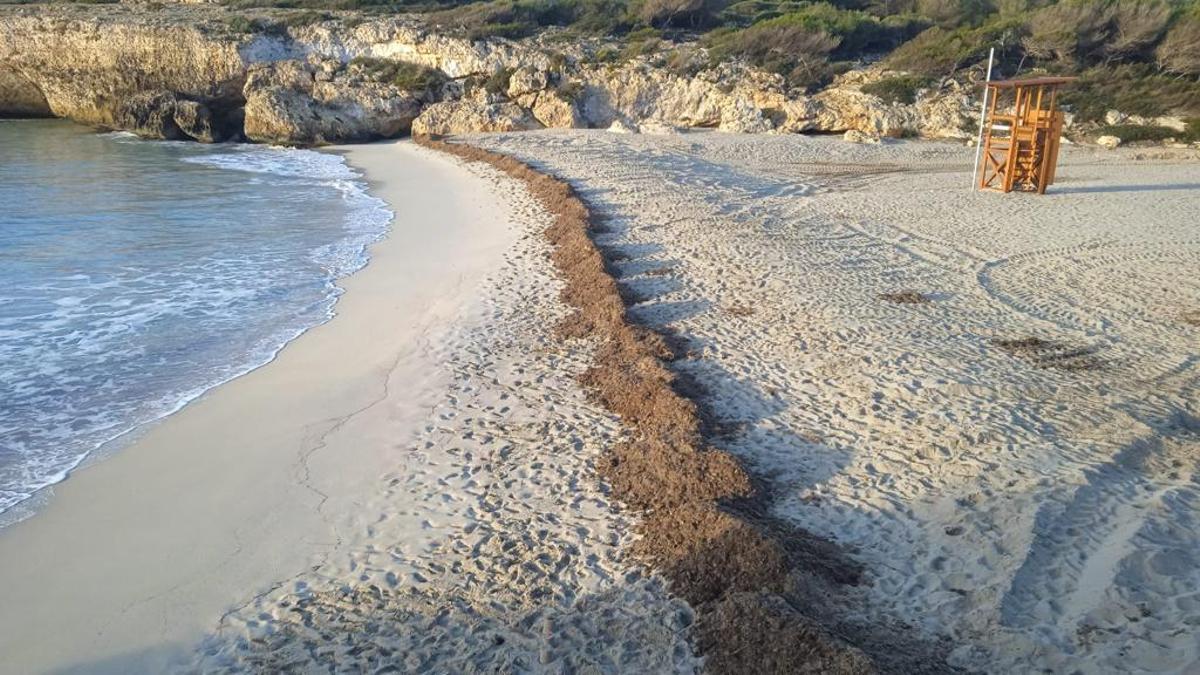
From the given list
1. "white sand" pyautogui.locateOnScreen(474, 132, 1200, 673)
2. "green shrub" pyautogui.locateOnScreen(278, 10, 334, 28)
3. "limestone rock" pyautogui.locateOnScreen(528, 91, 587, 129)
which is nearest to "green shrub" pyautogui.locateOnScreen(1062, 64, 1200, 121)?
"white sand" pyautogui.locateOnScreen(474, 132, 1200, 673)

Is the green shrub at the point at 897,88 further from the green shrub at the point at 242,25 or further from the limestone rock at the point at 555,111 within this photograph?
the green shrub at the point at 242,25

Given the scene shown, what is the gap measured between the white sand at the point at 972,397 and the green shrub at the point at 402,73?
21.0 meters

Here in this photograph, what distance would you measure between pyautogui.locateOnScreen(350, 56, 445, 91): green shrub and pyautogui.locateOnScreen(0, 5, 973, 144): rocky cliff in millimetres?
87

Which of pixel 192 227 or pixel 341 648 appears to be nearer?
pixel 341 648

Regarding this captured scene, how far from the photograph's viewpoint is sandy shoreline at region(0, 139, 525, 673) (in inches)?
163

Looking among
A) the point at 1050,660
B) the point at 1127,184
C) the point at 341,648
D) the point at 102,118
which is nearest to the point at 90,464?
the point at 341,648

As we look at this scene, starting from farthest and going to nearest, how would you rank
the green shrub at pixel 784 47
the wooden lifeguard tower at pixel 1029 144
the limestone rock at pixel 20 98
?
the limestone rock at pixel 20 98 → the green shrub at pixel 784 47 → the wooden lifeguard tower at pixel 1029 144

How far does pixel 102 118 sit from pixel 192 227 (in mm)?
28349

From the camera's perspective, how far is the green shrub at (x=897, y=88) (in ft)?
96.0

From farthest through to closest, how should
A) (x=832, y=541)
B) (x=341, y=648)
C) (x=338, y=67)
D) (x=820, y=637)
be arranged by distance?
(x=338, y=67) < (x=832, y=541) < (x=341, y=648) < (x=820, y=637)

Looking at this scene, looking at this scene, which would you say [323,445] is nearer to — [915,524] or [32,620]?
[32,620]

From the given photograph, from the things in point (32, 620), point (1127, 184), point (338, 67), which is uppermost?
point (338, 67)

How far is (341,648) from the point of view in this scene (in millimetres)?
3883

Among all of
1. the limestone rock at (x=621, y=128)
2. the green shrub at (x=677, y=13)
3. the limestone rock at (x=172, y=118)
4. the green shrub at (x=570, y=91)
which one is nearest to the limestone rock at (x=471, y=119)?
the green shrub at (x=570, y=91)
